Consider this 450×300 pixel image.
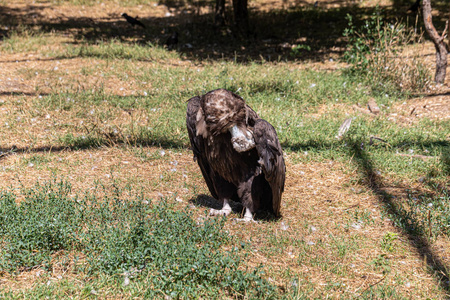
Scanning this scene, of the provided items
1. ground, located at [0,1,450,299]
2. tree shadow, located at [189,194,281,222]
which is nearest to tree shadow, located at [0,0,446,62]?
ground, located at [0,1,450,299]

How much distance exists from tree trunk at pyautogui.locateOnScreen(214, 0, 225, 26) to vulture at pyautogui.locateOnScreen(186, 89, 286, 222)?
27.4ft

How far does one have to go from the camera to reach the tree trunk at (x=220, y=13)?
11500mm

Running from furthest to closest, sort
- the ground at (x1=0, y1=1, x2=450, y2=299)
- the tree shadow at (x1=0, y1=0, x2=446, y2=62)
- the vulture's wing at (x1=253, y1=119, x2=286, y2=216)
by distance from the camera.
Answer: the tree shadow at (x1=0, y1=0, x2=446, y2=62)
the vulture's wing at (x1=253, y1=119, x2=286, y2=216)
the ground at (x1=0, y1=1, x2=450, y2=299)

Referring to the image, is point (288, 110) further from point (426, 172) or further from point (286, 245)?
point (286, 245)

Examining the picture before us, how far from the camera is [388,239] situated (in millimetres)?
3578

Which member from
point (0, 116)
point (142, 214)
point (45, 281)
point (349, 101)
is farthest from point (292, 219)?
point (0, 116)

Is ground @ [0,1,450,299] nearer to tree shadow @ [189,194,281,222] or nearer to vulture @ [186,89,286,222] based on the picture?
tree shadow @ [189,194,281,222]

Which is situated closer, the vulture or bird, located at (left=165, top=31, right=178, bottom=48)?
the vulture

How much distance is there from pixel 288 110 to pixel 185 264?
3966 millimetres

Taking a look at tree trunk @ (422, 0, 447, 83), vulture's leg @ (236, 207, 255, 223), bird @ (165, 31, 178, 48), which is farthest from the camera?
bird @ (165, 31, 178, 48)

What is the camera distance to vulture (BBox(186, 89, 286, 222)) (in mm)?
3367

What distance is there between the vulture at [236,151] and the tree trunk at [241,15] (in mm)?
7921

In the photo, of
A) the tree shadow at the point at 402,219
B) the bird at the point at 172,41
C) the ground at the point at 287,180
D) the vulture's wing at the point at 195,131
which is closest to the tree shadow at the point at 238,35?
the bird at the point at 172,41

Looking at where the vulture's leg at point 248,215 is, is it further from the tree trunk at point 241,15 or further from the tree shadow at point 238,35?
the tree trunk at point 241,15
